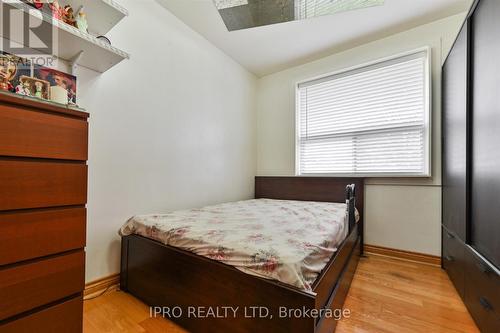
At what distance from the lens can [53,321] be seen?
0.97 meters

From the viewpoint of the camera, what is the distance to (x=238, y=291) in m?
1.01

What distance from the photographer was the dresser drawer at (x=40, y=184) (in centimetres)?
85

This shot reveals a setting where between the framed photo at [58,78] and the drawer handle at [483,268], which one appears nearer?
the drawer handle at [483,268]

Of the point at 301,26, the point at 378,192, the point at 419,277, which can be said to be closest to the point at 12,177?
the point at 301,26

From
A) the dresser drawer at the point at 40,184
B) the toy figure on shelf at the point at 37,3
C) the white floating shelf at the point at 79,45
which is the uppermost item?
the toy figure on shelf at the point at 37,3

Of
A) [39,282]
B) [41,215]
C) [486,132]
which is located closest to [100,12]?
[41,215]

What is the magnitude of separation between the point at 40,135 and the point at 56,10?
823mm

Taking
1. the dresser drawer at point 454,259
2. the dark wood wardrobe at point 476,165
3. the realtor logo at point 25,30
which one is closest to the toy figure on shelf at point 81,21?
the realtor logo at point 25,30

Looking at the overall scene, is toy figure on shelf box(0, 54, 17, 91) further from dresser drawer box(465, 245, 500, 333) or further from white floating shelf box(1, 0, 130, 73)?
dresser drawer box(465, 245, 500, 333)

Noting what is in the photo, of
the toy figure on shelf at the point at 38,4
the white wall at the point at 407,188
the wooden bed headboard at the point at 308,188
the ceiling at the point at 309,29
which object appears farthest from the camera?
the wooden bed headboard at the point at 308,188

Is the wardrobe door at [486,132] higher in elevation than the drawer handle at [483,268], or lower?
higher

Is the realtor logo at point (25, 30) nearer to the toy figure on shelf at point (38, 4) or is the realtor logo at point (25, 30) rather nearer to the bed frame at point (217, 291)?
the toy figure on shelf at point (38, 4)

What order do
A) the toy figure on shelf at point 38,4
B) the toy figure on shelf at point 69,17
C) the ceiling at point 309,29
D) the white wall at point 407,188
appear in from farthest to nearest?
the white wall at point 407,188
the ceiling at point 309,29
the toy figure on shelf at point 69,17
the toy figure on shelf at point 38,4

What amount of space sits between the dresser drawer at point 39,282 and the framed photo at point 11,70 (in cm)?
83
